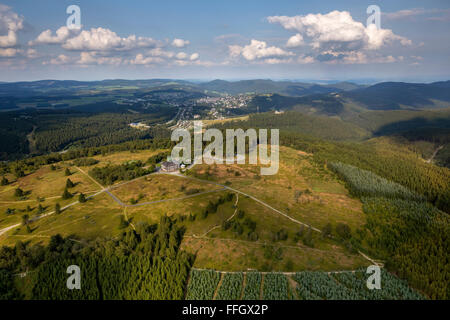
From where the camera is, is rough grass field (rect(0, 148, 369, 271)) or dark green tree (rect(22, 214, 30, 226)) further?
dark green tree (rect(22, 214, 30, 226))

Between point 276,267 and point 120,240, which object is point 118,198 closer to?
point 120,240

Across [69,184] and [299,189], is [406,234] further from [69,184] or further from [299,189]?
[69,184]

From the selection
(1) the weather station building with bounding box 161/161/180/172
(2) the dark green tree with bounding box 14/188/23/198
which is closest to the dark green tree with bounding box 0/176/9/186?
(2) the dark green tree with bounding box 14/188/23/198

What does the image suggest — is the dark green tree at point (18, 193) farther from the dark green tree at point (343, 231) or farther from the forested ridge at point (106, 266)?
the dark green tree at point (343, 231)

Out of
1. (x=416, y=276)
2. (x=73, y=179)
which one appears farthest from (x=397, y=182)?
(x=73, y=179)

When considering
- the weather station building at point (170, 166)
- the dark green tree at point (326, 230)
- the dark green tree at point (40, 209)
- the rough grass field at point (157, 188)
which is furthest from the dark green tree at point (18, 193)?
the dark green tree at point (326, 230)

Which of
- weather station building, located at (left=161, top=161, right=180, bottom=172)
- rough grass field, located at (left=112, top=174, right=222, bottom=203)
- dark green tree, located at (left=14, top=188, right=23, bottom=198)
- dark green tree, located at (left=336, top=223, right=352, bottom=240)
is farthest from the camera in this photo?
weather station building, located at (left=161, top=161, right=180, bottom=172)

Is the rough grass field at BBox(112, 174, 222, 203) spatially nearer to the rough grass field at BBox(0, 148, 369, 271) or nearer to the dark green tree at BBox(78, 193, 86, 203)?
the rough grass field at BBox(0, 148, 369, 271)

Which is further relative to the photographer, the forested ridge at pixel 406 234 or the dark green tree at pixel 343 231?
the dark green tree at pixel 343 231

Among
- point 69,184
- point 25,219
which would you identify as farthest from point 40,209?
point 69,184

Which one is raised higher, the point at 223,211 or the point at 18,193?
the point at 18,193

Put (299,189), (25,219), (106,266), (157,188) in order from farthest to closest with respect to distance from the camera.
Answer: (299,189) → (157,188) → (25,219) → (106,266)
